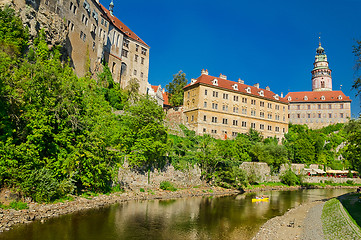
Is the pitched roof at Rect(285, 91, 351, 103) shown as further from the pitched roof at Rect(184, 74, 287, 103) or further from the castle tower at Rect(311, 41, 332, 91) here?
the pitched roof at Rect(184, 74, 287, 103)

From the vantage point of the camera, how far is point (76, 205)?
1973cm

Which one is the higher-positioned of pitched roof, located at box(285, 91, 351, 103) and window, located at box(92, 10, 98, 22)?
window, located at box(92, 10, 98, 22)

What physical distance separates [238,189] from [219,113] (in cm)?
1731

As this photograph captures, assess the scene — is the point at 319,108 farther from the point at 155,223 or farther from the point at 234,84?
the point at 155,223

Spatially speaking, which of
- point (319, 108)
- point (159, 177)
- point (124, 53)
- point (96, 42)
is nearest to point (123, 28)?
point (124, 53)

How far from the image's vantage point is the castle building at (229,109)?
1913 inches

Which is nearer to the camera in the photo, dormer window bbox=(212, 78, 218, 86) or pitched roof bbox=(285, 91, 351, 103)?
dormer window bbox=(212, 78, 218, 86)

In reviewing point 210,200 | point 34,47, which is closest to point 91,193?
point 210,200

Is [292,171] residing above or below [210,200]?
above

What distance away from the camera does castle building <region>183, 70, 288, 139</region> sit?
4859 centimetres

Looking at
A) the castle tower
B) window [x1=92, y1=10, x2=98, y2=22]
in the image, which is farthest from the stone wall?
the castle tower

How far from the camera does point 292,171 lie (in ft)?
160

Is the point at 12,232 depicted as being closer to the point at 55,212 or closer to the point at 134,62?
the point at 55,212

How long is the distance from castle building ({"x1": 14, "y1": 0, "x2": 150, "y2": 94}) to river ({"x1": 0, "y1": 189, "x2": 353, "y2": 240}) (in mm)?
21762
